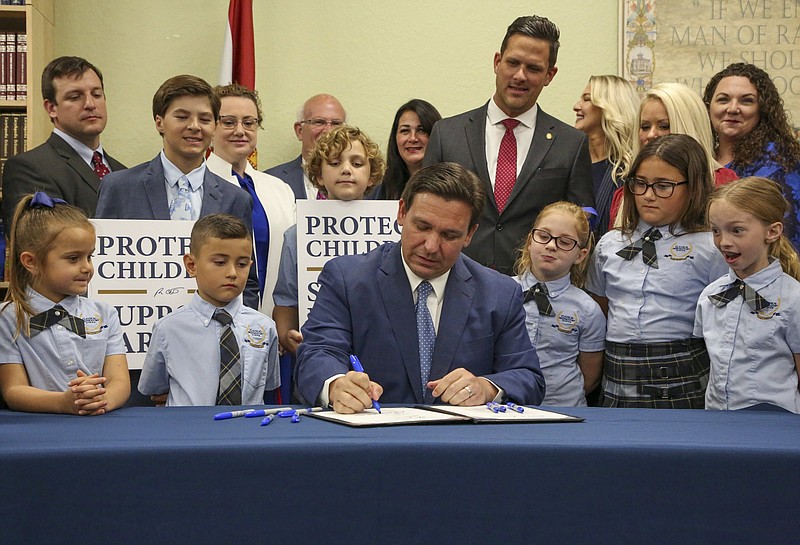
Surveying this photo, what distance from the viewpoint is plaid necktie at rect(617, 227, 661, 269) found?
324 centimetres

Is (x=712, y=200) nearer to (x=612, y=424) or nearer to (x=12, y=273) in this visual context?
(x=612, y=424)

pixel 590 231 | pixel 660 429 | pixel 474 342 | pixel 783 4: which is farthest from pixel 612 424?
pixel 783 4

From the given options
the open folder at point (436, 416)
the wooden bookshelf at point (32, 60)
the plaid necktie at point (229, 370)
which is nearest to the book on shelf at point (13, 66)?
the wooden bookshelf at point (32, 60)

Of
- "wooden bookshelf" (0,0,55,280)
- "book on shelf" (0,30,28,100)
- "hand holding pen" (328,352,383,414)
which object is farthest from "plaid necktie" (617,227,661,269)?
"book on shelf" (0,30,28,100)

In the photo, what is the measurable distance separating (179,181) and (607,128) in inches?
82.4

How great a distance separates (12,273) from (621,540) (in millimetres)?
1893

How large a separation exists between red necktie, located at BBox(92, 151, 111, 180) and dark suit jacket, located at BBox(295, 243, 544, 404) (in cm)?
203

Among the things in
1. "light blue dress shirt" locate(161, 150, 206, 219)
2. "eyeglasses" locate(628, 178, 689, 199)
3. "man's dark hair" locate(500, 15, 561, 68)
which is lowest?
"eyeglasses" locate(628, 178, 689, 199)

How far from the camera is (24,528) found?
66.4 inches

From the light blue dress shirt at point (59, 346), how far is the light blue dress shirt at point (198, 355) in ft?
0.75

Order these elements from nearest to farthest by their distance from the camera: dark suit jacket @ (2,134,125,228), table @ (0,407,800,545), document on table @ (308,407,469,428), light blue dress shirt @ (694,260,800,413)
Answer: table @ (0,407,800,545) < document on table @ (308,407,469,428) < light blue dress shirt @ (694,260,800,413) < dark suit jacket @ (2,134,125,228)

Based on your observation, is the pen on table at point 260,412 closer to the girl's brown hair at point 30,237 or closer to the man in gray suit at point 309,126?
the girl's brown hair at point 30,237

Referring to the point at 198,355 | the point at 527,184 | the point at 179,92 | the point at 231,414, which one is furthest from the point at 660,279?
the point at 179,92

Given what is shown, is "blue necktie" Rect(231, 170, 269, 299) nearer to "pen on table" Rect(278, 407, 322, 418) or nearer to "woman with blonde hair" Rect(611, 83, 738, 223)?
"woman with blonde hair" Rect(611, 83, 738, 223)
